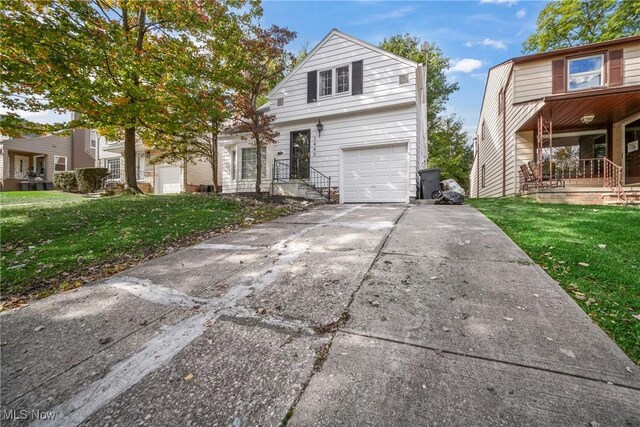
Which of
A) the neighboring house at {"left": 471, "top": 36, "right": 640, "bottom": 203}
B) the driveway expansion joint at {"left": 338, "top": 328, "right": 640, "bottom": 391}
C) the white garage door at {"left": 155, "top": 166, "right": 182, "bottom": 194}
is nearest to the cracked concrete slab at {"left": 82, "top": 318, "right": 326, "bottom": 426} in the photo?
the driveway expansion joint at {"left": 338, "top": 328, "right": 640, "bottom": 391}

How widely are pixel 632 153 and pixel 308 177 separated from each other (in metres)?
11.3

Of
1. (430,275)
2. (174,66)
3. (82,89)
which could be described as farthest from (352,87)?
(430,275)

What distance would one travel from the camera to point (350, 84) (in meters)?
9.89

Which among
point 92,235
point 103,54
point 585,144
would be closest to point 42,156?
point 103,54

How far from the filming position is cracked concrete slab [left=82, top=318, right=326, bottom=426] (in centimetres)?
130

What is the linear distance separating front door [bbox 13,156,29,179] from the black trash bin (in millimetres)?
27115

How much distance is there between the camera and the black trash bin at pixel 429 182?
931 cm

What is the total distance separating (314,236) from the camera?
182 inches

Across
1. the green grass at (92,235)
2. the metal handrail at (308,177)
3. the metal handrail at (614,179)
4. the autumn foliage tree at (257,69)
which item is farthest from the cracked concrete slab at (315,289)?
the metal handrail at (614,179)

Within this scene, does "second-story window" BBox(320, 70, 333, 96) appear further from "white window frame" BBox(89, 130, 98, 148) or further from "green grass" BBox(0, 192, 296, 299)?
"white window frame" BBox(89, 130, 98, 148)

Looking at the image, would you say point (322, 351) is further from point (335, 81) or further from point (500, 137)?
point (500, 137)

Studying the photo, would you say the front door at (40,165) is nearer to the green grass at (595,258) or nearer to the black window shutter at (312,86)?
the black window shutter at (312,86)

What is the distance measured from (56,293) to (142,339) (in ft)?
5.80

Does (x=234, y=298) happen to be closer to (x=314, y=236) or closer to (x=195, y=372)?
(x=195, y=372)
